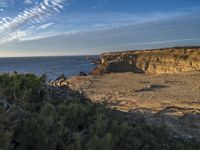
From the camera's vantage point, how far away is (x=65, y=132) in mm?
4723

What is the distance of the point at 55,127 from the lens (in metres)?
4.58

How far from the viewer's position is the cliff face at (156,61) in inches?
1703

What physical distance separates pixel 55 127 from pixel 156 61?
44352 millimetres

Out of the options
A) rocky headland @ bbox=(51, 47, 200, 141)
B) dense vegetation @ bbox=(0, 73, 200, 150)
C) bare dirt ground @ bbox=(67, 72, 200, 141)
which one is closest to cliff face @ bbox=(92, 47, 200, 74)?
rocky headland @ bbox=(51, 47, 200, 141)

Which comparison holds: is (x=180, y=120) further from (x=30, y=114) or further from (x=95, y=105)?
(x=30, y=114)

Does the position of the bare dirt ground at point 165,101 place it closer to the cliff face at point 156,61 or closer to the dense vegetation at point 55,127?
the dense vegetation at point 55,127

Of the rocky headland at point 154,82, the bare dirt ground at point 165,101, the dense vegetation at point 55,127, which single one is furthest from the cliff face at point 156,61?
the dense vegetation at point 55,127

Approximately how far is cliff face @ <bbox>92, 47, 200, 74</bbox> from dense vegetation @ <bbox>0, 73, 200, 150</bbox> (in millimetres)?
36124

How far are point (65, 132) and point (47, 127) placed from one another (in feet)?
1.24

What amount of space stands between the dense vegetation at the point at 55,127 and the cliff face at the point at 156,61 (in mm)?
36124

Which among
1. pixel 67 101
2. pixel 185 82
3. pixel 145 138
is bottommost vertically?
pixel 185 82

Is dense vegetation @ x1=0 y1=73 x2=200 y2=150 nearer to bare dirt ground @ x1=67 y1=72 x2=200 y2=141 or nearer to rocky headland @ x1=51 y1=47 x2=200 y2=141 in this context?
bare dirt ground @ x1=67 y1=72 x2=200 y2=141

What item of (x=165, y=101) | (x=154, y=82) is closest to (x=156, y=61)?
(x=154, y=82)

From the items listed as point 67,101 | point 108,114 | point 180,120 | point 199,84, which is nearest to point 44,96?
point 67,101
